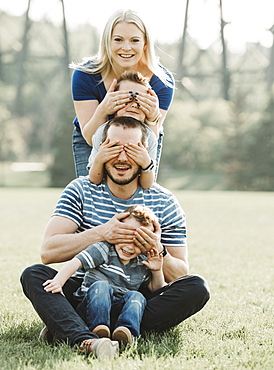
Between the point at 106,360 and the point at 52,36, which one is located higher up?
the point at 52,36

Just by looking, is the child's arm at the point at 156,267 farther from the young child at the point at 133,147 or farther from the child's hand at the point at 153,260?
the young child at the point at 133,147

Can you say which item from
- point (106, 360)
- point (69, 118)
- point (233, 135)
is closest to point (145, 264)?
point (106, 360)

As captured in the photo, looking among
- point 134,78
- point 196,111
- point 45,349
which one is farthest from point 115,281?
point 196,111

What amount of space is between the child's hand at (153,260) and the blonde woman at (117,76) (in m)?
0.83

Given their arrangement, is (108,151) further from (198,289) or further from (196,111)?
(196,111)

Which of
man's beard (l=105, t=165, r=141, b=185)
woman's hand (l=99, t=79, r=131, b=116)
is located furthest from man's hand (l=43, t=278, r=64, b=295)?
woman's hand (l=99, t=79, r=131, b=116)

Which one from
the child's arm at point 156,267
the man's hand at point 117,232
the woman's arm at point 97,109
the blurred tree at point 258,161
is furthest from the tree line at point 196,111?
the man's hand at point 117,232

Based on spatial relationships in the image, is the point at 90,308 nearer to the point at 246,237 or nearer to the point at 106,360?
the point at 106,360

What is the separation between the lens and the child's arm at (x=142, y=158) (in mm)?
3207

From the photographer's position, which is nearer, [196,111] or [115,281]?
[115,281]

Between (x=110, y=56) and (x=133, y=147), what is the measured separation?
2.55 ft

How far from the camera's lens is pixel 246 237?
9086mm

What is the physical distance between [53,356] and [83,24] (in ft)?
158

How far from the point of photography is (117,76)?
12.6ft
